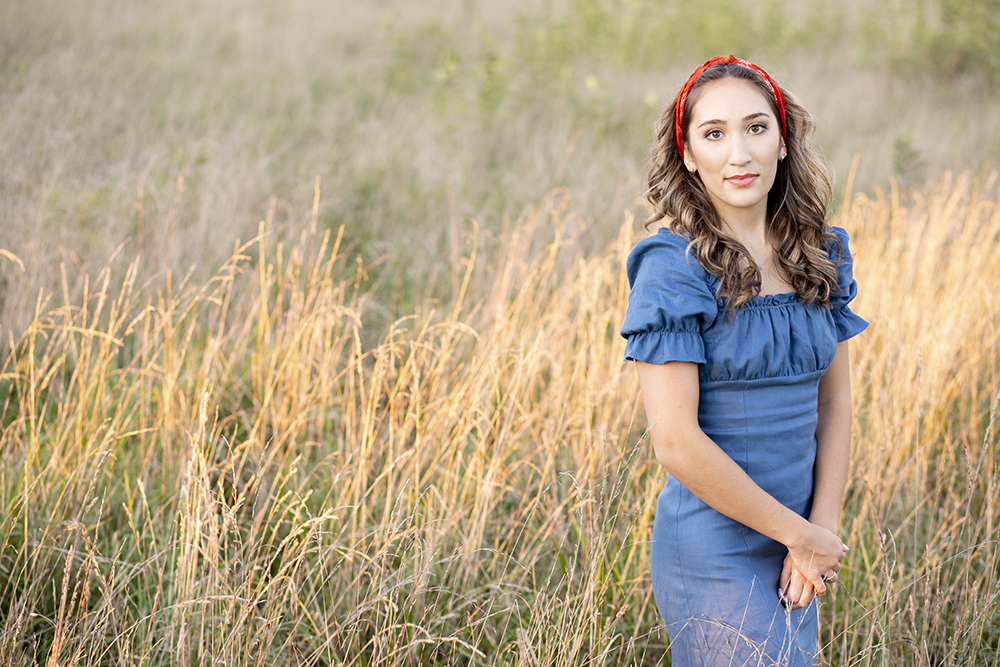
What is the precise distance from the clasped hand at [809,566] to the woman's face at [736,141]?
70 centimetres

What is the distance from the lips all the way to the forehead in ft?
0.40

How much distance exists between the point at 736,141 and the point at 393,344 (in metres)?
1.16

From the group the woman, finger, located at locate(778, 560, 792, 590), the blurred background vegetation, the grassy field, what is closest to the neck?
the woman

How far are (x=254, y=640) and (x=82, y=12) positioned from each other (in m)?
7.93

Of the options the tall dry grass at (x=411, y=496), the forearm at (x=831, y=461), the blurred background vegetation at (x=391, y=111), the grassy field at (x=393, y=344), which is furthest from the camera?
the blurred background vegetation at (x=391, y=111)

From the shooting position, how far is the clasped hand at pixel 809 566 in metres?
1.43

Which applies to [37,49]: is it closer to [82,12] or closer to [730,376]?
[82,12]

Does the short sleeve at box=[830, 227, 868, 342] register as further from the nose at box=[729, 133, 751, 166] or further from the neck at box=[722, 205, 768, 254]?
the nose at box=[729, 133, 751, 166]

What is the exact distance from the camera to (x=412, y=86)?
6906 millimetres

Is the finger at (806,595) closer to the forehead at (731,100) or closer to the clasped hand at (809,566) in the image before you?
the clasped hand at (809,566)

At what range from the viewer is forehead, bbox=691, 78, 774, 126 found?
1.46 m

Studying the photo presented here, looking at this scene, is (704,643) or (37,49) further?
(37,49)

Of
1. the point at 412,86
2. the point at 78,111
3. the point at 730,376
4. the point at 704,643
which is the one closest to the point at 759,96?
the point at 730,376

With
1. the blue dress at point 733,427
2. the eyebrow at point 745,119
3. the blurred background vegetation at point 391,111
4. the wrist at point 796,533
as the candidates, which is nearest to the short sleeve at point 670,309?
the blue dress at point 733,427
